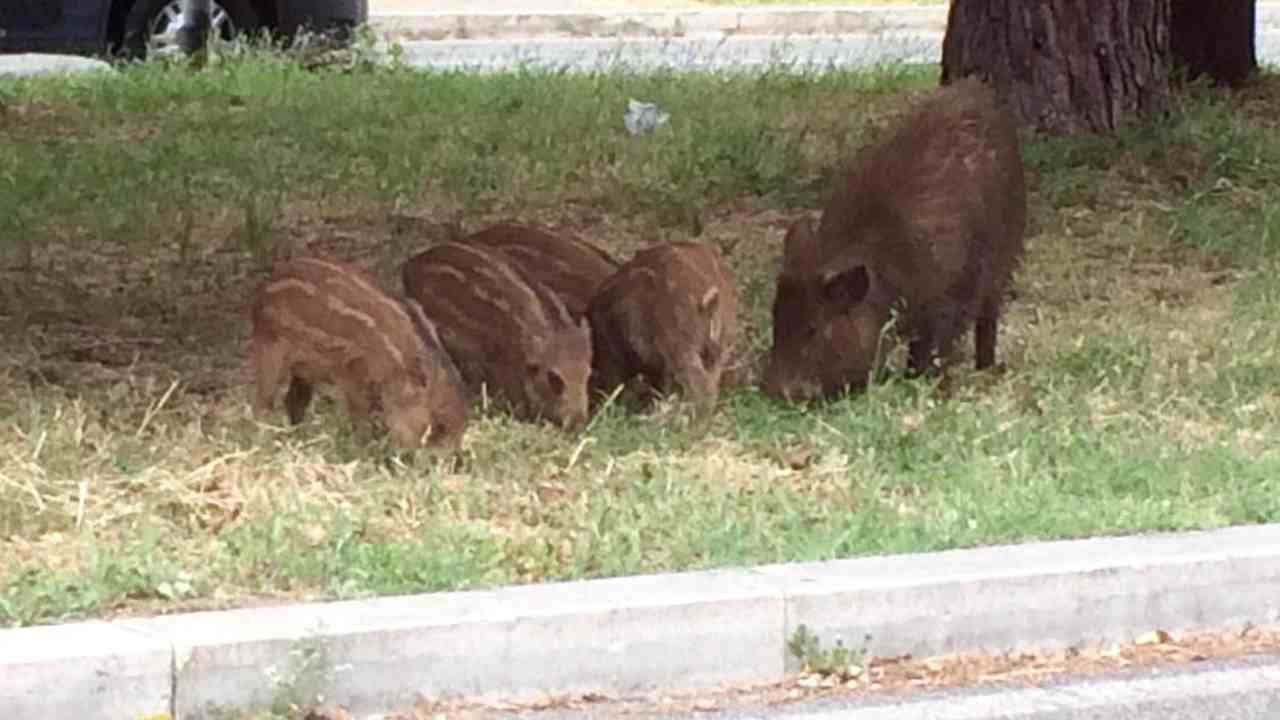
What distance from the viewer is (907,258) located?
25.9 ft

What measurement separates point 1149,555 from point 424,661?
1710 mm

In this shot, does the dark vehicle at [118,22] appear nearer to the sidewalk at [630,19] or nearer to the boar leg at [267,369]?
the sidewalk at [630,19]

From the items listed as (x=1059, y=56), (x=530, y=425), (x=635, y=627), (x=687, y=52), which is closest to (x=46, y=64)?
(x=687, y=52)

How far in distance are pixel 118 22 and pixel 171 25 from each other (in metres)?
0.36

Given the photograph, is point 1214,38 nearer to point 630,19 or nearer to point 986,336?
point 986,336

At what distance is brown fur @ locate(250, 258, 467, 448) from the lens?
6656 mm

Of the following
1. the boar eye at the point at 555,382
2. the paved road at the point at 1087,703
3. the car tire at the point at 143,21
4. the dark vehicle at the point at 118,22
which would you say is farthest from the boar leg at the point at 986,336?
the car tire at the point at 143,21

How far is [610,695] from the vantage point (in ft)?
17.5

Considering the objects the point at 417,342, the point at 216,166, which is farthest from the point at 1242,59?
the point at 417,342

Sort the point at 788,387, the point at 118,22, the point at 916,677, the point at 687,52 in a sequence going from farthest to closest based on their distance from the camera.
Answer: the point at 687,52 < the point at 118,22 < the point at 788,387 < the point at 916,677

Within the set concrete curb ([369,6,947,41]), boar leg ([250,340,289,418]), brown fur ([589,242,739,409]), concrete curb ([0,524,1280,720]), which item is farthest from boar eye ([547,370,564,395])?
concrete curb ([369,6,947,41])

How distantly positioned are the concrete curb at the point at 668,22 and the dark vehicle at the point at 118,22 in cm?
405

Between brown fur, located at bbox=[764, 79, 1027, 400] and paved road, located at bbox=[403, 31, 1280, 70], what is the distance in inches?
285

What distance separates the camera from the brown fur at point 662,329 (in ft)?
24.5
